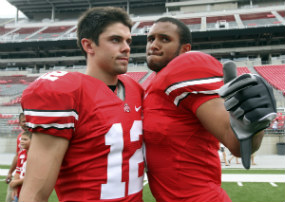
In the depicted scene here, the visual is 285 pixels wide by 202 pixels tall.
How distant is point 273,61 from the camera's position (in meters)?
19.4

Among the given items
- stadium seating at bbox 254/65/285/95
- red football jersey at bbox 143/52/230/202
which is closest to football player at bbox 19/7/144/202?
red football jersey at bbox 143/52/230/202

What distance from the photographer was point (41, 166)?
1243mm

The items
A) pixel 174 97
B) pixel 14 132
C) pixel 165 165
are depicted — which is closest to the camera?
pixel 174 97

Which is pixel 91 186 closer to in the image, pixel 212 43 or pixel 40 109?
pixel 40 109

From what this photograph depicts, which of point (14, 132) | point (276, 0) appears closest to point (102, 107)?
point (14, 132)

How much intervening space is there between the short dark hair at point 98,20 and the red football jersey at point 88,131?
32 centimetres

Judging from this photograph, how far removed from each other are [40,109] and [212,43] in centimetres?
2250

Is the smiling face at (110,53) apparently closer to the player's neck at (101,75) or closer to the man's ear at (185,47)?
the player's neck at (101,75)

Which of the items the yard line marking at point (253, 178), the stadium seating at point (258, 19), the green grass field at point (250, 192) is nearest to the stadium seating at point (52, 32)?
the stadium seating at point (258, 19)

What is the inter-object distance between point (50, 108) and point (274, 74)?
18.1 m

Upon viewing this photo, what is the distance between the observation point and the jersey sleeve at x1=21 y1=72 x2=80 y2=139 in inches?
48.6

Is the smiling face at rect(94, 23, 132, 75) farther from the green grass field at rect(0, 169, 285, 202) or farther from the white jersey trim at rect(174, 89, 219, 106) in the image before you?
the green grass field at rect(0, 169, 285, 202)

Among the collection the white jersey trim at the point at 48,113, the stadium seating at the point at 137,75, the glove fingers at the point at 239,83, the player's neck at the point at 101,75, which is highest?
the glove fingers at the point at 239,83

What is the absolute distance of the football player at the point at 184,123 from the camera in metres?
1.21
